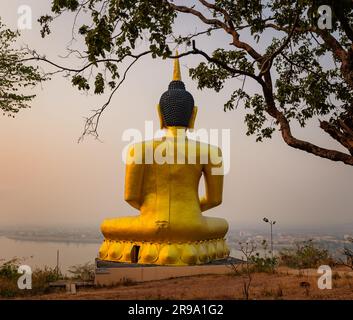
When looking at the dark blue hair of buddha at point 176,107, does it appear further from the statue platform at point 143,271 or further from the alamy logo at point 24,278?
the alamy logo at point 24,278

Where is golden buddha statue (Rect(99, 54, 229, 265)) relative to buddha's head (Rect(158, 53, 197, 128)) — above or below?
below

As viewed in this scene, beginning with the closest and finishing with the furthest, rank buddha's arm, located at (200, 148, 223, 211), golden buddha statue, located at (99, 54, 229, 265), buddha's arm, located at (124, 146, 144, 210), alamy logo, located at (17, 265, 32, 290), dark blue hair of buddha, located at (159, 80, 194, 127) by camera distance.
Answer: alamy logo, located at (17, 265, 32, 290) → golden buddha statue, located at (99, 54, 229, 265) → buddha's arm, located at (124, 146, 144, 210) → buddha's arm, located at (200, 148, 223, 211) → dark blue hair of buddha, located at (159, 80, 194, 127)

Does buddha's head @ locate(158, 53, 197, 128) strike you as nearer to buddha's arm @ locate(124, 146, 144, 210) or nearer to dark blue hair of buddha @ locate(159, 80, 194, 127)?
dark blue hair of buddha @ locate(159, 80, 194, 127)

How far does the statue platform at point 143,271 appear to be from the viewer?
9.80 meters

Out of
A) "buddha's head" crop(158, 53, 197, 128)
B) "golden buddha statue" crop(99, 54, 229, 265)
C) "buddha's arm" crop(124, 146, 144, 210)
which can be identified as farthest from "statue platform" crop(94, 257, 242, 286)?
"buddha's head" crop(158, 53, 197, 128)

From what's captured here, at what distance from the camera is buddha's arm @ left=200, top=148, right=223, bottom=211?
11781 mm

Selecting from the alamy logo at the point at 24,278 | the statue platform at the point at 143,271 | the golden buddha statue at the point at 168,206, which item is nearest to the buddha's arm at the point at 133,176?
the golden buddha statue at the point at 168,206

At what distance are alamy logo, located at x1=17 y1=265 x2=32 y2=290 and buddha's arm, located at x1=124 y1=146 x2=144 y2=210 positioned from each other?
10.1 feet

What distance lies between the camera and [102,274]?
9.79 m

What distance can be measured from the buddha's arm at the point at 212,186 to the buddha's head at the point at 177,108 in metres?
1.29

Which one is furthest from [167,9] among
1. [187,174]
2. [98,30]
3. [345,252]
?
[345,252]

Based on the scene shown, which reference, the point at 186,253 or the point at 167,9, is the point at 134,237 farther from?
the point at 167,9
